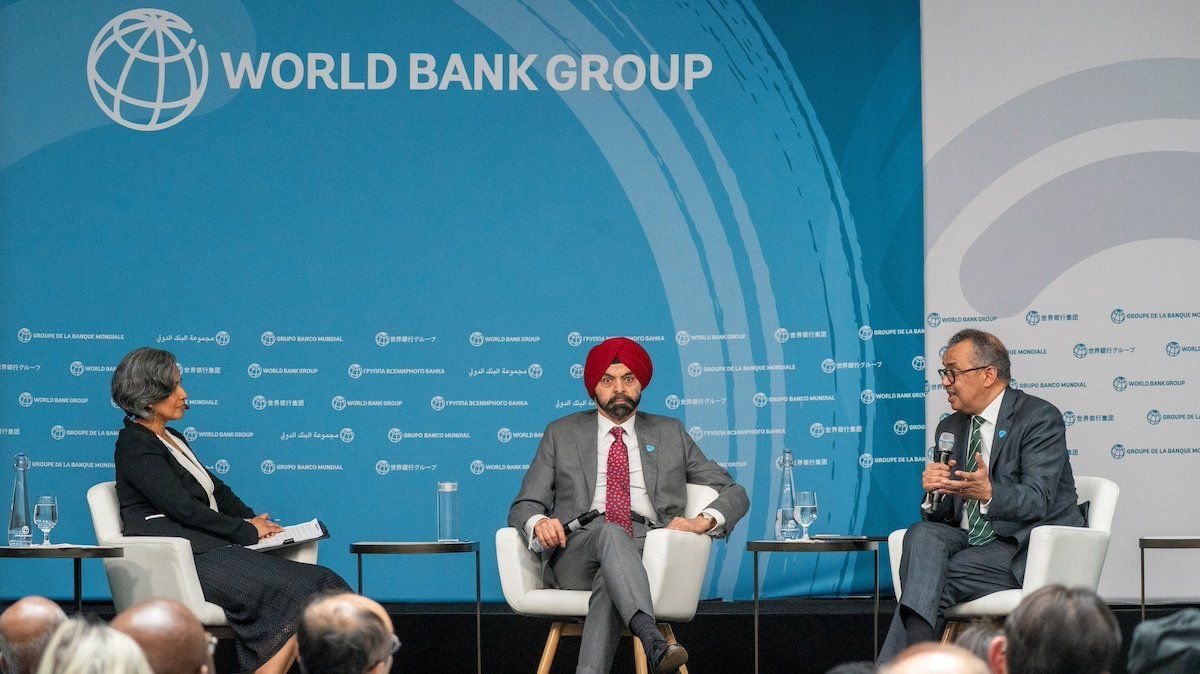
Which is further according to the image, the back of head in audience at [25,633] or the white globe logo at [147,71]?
the white globe logo at [147,71]

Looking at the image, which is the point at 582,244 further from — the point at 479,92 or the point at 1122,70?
the point at 1122,70

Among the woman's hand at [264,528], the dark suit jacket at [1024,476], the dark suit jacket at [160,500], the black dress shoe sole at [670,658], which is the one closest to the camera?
the black dress shoe sole at [670,658]

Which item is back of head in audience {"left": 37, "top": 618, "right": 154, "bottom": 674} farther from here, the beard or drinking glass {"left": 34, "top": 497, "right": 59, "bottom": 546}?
the beard

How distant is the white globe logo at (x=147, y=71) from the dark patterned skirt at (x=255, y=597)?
2.34m

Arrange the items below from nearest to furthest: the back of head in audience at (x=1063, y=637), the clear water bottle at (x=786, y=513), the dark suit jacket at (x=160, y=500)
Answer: the back of head in audience at (x=1063, y=637), the dark suit jacket at (x=160, y=500), the clear water bottle at (x=786, y=513)

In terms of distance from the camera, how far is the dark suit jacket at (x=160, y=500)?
4766 millimetres

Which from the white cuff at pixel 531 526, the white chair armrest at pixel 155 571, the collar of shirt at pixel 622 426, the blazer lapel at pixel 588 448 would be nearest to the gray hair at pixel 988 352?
the collar of shirt at pixel 622 426

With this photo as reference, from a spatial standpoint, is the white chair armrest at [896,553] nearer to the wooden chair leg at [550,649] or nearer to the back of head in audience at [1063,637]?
the wooden chair leg at [550,649]

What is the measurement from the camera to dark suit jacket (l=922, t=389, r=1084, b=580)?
4602 mm

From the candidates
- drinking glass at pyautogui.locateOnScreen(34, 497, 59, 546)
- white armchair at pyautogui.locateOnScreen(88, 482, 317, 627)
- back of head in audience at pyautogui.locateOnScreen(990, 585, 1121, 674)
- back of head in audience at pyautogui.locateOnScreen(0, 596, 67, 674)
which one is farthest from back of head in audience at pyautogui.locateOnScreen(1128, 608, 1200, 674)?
drinking glass at pyautogui.locateOnScreen(34, 497, 59, 546)

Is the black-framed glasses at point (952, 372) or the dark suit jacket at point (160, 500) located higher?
the black-framed glasses at point (952, 372)

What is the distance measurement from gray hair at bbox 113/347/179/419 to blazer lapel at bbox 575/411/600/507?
1521mm

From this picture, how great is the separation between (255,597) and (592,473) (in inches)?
52.3

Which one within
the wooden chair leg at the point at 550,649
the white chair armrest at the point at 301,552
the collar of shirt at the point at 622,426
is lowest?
the wooden chair leg at the point at 550,649
